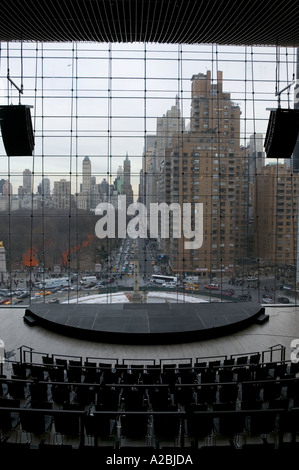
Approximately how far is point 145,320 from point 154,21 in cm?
565

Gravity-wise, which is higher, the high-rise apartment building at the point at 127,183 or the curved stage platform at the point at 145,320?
the high-rise apartment building at the point at 127,183

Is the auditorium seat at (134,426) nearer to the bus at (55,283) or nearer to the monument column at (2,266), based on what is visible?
the bus at (55,283)

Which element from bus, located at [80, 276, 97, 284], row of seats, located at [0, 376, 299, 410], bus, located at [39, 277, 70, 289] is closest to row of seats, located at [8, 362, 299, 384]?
row of seats, located at [0, 376, 299, 410]

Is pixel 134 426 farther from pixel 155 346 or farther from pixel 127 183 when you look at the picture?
pixel 127 183

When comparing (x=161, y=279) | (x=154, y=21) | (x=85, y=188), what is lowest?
(x=161, y=279)

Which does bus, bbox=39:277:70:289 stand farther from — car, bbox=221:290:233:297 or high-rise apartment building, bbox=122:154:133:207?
car, bbox=221:290:233:297

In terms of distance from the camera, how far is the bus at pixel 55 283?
9969mm

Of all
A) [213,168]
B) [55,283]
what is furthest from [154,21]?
[55,283]

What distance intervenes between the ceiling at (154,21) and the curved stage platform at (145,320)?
559cm

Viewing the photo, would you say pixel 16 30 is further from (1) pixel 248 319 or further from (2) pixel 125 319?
(1) pixel 248 319

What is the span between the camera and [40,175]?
9586 mm

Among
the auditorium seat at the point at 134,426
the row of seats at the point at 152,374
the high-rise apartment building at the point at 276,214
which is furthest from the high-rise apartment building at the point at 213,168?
the auditorium seat at the point at 134,426

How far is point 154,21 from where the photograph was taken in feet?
21.5

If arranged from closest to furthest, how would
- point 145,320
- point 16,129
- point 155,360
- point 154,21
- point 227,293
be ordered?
point 155,360
point 154,21
point 16,129
point 145,320
point 227,293
